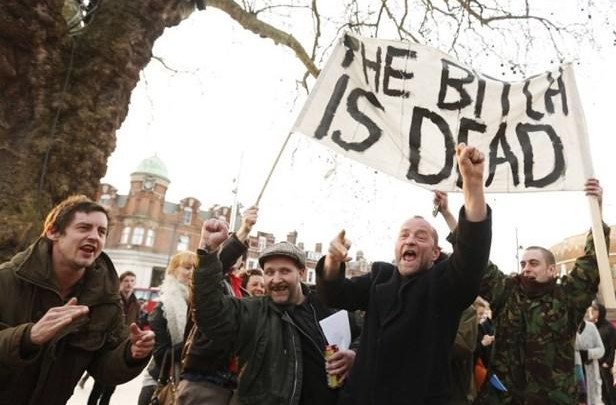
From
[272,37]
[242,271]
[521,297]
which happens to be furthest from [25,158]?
[272,37]

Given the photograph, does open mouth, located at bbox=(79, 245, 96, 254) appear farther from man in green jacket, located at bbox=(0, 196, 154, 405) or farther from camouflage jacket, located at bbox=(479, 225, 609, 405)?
camouflage jacket, located at bbox=(479, 225, 609, 405)

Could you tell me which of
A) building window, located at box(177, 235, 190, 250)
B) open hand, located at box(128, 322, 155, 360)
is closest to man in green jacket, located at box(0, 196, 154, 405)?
open hand, located at box(128, 322, 155, 360)

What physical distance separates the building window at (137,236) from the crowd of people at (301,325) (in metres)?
47.4

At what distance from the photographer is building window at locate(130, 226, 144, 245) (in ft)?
154

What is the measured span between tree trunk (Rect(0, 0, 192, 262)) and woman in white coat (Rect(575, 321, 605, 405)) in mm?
6086

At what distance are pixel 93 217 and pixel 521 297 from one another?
3.02 meters

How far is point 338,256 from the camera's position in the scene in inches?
96.7

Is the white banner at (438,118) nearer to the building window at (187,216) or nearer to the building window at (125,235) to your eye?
the building window at (125,235)

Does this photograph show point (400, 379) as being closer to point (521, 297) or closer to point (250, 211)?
point (250, 211)

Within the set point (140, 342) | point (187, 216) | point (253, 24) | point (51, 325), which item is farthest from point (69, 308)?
point (187, 216)

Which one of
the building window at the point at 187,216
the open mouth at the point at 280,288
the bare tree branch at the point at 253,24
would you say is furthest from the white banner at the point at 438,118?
the building window at the point at 187,216

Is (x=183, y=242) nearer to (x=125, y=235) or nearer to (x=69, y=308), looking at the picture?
(x=125, y=235)

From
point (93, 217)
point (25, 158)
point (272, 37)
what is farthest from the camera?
point (272, 37)

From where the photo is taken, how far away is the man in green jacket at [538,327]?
3.10 metres
